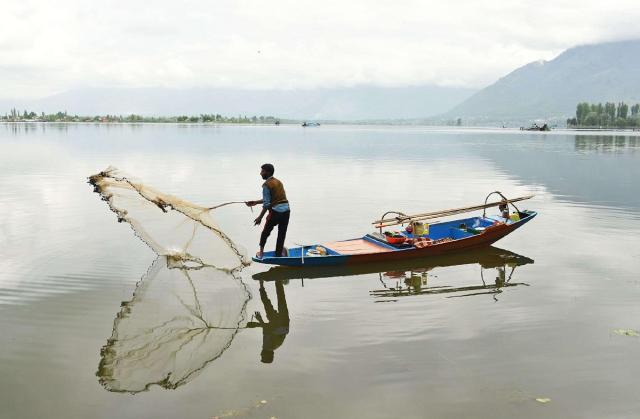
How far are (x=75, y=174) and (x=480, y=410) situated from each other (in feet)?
121

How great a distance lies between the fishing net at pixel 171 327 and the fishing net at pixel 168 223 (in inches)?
16.5

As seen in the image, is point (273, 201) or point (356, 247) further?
point (356, 247)

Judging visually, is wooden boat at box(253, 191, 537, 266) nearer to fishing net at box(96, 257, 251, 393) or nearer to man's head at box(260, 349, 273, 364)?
fishing net at box(96, 257, 251, 393)

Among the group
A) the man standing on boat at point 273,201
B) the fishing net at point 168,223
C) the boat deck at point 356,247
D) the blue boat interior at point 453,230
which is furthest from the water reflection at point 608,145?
the fishing net at point 168,223

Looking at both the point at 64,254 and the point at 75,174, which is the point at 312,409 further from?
the point at 75,174

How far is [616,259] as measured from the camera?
56.4ft

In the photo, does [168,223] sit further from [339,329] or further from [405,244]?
[405,244]

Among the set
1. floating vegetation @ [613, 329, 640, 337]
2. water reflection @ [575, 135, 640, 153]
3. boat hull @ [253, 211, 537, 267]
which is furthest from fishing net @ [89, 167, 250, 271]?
water reflection @ [575, 135, 640, 153]

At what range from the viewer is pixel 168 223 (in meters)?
15.2

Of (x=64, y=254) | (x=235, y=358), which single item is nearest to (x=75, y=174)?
(x=64, y=254)

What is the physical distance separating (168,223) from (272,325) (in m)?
5.00

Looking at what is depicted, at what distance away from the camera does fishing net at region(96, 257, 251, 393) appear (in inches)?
372

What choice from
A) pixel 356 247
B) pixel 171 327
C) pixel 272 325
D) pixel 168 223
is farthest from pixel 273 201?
pixel 171 327

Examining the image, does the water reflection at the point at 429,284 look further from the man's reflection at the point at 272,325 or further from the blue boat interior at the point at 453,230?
the man's reflection at the point at 272,325
